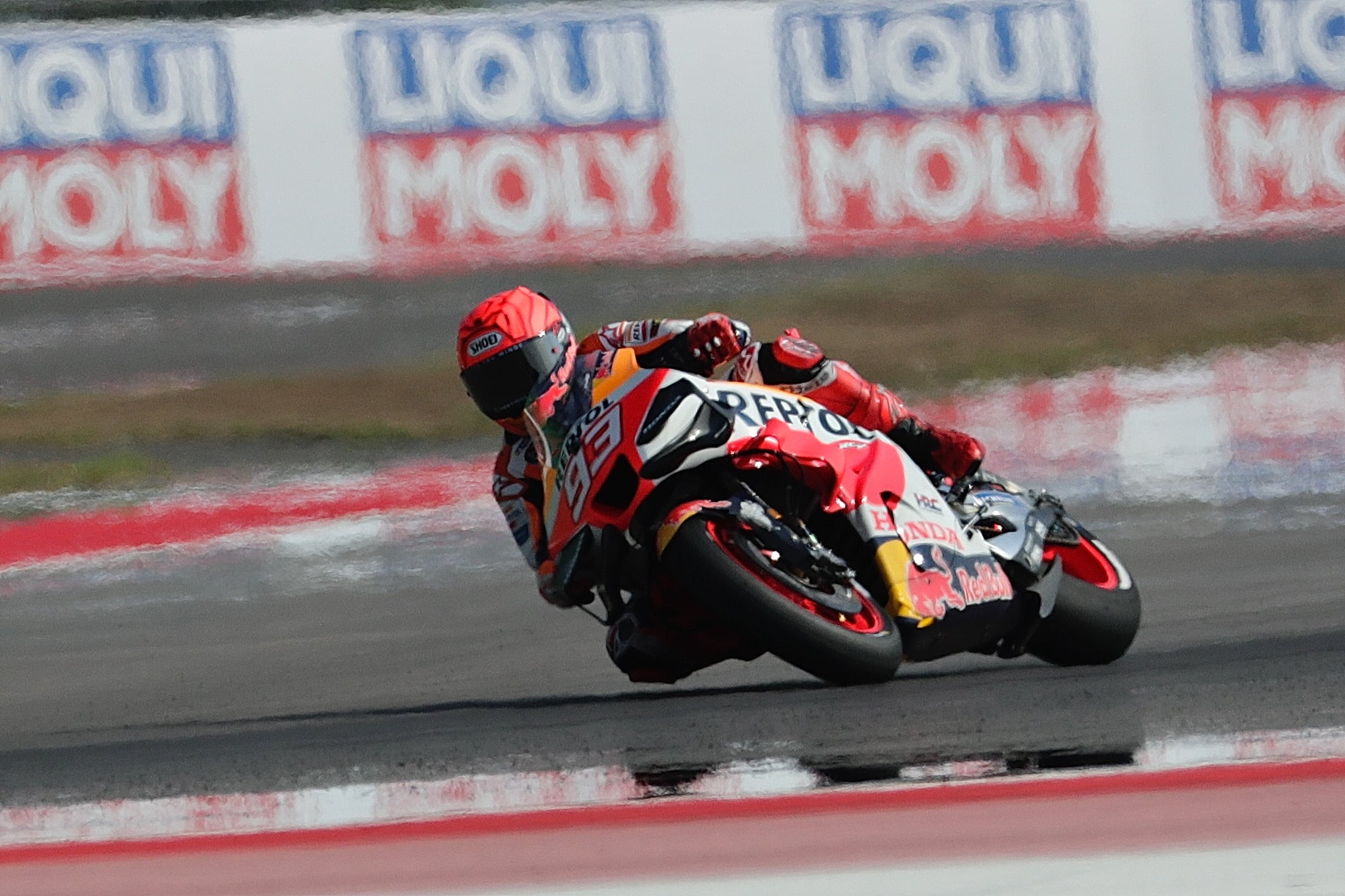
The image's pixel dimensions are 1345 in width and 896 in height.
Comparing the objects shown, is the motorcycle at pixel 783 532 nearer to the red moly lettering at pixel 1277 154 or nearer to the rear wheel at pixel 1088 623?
the rear wheel at pixel 1088 623

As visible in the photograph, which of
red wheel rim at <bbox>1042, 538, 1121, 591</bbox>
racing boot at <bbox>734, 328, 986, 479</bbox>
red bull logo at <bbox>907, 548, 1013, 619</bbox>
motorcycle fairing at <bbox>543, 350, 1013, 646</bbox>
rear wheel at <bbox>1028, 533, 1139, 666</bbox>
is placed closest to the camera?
motorcycle fairing at <bbox>543, 350, 1013, 646</bbox>

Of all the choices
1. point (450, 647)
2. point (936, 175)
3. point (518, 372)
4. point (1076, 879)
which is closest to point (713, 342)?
point (518, 372)

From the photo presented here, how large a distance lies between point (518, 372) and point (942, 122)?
661cm

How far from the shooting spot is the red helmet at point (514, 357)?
5.33 metres

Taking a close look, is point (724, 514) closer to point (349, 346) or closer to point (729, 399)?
point (729, 399)

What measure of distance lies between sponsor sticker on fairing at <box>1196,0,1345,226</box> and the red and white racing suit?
635 centimetres

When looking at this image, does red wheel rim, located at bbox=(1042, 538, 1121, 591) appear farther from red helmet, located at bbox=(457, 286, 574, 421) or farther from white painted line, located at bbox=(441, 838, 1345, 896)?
white painted line, located at bbox=(441, 838, 1345, 896)

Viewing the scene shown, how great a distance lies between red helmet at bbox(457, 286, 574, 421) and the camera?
5.33 m

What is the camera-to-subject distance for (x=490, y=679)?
21.3 ft

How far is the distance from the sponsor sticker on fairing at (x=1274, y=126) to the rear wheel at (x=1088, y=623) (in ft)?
20.4

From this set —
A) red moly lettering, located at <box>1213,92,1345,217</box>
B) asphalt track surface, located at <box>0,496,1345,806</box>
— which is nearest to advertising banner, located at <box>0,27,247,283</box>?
asphalt track surface, located at <box>0,496,1345,806</box>

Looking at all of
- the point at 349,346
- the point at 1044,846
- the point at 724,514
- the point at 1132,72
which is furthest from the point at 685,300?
the point at 1044,846

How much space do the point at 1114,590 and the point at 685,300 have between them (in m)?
5.79

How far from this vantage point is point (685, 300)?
446 inches
